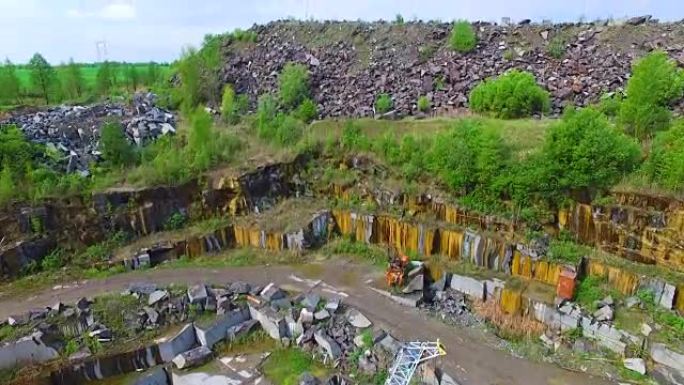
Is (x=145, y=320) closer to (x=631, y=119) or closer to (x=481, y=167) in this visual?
(x=481, y=167)

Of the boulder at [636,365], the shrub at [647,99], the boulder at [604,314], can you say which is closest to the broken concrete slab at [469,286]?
the boulder at [604,314]

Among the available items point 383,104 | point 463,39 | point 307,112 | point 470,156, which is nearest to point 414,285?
point 470,156

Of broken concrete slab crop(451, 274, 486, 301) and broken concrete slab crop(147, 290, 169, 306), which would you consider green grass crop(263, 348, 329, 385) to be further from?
broken concrete slab crop(451, 274, 486, 301)

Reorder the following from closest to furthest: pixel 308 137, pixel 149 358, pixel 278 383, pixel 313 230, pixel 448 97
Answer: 1. pixel 278 383
2. pixel 149 358
3. pixel 313 230
4. pixel 308 137
5. pixel 448 97

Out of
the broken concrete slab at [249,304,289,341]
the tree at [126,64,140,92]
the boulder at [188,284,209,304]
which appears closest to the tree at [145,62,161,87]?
the tree at [126,64,140,92]

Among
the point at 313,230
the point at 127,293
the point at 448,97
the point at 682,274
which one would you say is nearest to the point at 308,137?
the point at 313,230

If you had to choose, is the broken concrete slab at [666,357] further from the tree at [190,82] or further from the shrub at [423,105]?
the tree at [190,82]
